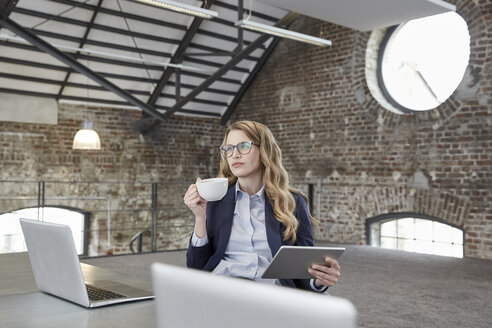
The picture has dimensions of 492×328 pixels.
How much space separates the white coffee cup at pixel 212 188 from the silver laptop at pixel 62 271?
343mm

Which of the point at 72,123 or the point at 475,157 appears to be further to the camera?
the point at 72,123

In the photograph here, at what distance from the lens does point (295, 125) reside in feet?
29.6

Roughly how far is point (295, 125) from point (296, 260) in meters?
7.45

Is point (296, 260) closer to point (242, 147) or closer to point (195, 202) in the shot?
point (195, 202)

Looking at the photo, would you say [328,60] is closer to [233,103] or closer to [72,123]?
[233,103]

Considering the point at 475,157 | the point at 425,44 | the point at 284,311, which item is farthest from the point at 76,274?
the point at 425,44

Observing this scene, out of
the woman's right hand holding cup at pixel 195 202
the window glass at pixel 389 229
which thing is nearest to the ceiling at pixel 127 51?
the window glass at pixel 389 229

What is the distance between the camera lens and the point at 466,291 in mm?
4562

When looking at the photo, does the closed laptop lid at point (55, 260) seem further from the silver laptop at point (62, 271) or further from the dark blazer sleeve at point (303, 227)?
the dark blazer sleeve at point (303, 227)

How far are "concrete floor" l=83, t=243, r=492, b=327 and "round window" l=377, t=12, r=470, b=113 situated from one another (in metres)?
2.26

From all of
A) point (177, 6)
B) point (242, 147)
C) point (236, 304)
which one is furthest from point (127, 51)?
point (236, 304)

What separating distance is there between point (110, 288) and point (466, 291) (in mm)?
3736

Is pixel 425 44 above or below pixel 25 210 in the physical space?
above

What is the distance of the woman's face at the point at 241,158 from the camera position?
6.67 ft
